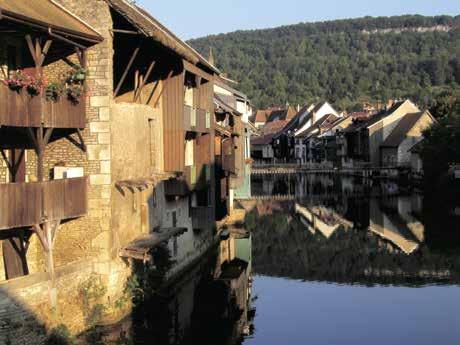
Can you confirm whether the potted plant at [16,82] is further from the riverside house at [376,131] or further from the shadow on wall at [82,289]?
the riverside house at [376,131]

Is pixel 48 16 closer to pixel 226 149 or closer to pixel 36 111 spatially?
pixel 36 111

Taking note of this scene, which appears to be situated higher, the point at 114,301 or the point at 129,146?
the point at 129,146

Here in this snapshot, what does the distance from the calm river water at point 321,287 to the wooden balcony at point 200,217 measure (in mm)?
1671

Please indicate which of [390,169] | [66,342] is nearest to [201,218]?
[66,342]

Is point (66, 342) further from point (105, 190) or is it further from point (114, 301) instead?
point (105, 190)

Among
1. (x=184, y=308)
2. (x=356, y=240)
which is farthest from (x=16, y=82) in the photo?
(x=356, y=240)

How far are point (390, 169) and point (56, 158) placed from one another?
270 ft

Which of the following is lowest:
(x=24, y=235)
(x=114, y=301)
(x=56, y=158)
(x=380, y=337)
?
(x=380, y=337)

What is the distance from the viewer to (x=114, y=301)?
21.1 meters

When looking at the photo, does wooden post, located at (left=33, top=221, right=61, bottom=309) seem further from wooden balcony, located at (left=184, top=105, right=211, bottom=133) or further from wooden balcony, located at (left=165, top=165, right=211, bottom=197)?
wooden balcony, located at (left=184, top=105, right=211, bottom=133)

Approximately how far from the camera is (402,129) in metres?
97.3

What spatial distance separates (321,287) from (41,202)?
50.9 feet

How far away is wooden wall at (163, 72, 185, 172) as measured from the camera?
28.5 meters

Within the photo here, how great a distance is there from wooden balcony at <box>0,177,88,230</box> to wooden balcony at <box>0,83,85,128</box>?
1.45 m
